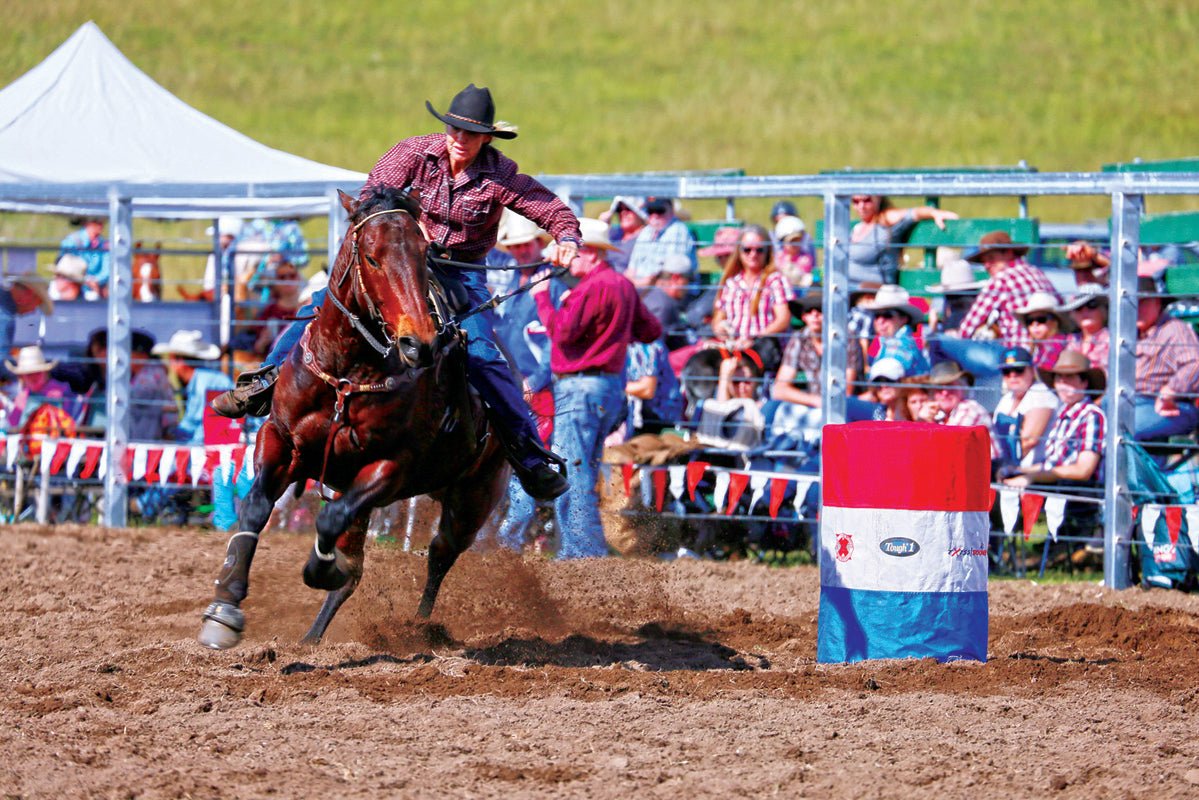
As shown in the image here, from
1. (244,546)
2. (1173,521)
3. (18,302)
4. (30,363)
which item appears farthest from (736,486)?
(18,302)

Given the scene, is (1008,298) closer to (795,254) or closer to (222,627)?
(795,254)

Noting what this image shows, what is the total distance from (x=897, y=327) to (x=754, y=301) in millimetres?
1204

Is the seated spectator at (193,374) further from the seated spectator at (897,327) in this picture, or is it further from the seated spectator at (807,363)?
the seated spectator at (897,327)

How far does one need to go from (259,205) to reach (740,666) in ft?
27.1

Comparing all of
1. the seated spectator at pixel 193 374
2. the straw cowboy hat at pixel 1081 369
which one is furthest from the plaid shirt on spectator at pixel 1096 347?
the seated spectator at pixel 193 374

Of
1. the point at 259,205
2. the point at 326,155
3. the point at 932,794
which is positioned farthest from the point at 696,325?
the point at 326,155

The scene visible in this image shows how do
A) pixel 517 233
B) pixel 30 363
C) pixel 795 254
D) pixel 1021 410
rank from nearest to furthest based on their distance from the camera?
1. pixel 1021 410
2. pixel 517 233
3. pixel 795 254
4. pixel 30 363

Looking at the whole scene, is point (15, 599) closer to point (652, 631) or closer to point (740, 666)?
point (652, 631)

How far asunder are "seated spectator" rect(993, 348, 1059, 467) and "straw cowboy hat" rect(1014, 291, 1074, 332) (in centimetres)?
31

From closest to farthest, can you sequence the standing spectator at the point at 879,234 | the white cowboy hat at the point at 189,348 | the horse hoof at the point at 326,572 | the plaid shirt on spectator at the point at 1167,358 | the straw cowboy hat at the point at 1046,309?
1. the horse hoof at the point at 326,572
2. the plaid shirt on spectator at the point at 1167,358
3. the straw cowboy hat at the point at 1046,309
4. the standing spectator at the point at 879,234
5. the white cowboy hat at the point at 189,348

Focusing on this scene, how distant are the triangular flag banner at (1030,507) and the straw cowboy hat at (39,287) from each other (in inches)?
342

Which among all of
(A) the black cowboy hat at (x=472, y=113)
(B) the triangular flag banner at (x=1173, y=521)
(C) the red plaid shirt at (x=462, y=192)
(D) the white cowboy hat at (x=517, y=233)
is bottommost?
(B) the triangular flag banner at (x=1173, y=521)

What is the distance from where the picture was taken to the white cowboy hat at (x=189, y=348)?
14000 millimetres

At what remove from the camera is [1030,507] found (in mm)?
10344
